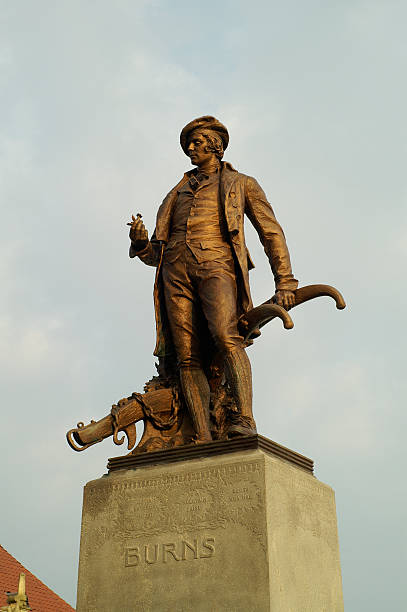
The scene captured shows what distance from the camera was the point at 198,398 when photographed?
344 inches

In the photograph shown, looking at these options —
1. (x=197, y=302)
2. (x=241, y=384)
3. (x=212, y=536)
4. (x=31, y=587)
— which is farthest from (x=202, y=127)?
(x=31, y=587)

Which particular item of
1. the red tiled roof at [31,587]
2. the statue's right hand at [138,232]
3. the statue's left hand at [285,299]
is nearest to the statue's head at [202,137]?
the statue's right hand at [138,232]

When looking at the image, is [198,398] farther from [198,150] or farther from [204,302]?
[198,150]

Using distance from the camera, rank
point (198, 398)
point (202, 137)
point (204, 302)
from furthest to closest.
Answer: point (202, 137) < point (204, 302) < point (198, 398)

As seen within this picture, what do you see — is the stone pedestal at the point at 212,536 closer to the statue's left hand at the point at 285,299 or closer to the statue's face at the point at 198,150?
the statue's left hand at the point at 285,299

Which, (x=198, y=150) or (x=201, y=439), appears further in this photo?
(x=198, y=150)

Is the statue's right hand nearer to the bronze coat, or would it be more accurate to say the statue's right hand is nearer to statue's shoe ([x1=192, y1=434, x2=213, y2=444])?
the bronze coat

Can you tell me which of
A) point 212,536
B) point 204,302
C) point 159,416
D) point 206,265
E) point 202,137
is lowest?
point 212,536

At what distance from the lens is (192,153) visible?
973 cm

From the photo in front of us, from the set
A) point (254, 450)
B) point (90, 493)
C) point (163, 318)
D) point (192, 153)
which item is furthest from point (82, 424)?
point (192, 153)

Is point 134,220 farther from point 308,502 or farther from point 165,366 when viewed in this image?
point 308,502

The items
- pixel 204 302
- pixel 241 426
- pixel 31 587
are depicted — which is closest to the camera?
pixel 241 426

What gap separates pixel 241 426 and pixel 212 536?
3.49 feet

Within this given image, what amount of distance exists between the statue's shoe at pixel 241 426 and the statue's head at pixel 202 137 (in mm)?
2949
